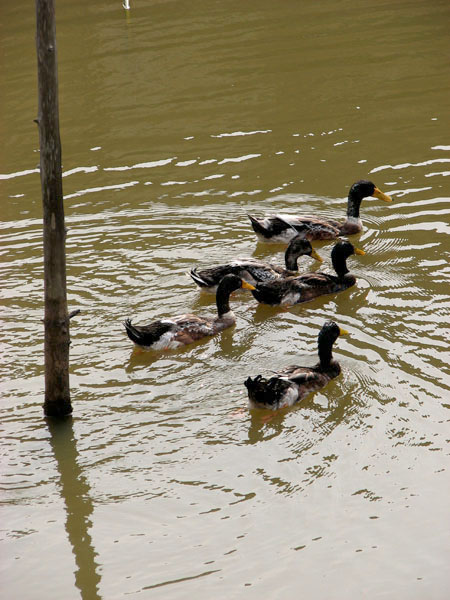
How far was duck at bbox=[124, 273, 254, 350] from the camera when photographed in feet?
29.8

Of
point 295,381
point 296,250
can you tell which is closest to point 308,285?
point 296,250

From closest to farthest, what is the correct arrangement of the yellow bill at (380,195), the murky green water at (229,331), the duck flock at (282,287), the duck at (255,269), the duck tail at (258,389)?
1. the murky green water at (229,331)
2. the duck tail at (258,389)
3. the duck flock at (282,287)
4. the duck at (255,269)
5. the yellow bill at (380,195)

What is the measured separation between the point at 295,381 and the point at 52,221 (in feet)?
8.26

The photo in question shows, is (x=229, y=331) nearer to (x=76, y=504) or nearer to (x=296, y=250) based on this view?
(x=296, y=250)

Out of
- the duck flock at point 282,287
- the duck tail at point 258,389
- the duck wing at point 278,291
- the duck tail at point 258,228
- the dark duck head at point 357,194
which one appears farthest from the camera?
the dark duck head at point 357,194

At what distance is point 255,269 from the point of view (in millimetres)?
10664

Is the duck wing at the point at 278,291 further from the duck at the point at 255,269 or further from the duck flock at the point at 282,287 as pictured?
the duck at the point at 255,269

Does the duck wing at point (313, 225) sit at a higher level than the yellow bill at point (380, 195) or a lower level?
lower

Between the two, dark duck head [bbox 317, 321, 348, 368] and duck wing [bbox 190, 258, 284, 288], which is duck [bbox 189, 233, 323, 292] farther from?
dark duck head [bbox 317, 321, 348, 368]

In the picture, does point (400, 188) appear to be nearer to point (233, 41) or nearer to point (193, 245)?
point (193, 245)

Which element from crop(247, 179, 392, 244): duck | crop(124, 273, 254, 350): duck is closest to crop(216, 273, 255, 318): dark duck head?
crop(124, 273, 254, 350): duck

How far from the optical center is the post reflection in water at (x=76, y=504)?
6.45m

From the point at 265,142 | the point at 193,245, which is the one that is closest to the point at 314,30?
the point at 265,142

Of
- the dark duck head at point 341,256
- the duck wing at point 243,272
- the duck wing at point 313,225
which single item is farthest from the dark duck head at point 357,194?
the duck wing at point 243,272
